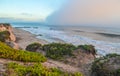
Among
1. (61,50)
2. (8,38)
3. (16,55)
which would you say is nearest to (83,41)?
(8,38)

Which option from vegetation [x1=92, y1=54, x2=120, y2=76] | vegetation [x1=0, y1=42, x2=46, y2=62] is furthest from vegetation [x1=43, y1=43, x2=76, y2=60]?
vegetation [x1=0, y1=42, x2=46, y2=62]

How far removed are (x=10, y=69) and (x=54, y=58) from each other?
6517mm

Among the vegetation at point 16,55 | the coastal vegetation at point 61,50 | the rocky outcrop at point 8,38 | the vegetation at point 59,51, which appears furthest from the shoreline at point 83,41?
the vegetation at point 16,55

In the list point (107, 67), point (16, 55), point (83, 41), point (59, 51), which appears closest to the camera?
point (16, 55)

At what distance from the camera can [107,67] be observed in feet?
46.3

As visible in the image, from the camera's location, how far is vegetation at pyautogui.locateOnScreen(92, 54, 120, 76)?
45.2 feet

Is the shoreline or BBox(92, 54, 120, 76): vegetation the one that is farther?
the shoreline

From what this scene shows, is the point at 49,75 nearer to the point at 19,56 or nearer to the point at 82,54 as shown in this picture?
the point at 19,56

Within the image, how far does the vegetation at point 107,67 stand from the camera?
45.2 ft

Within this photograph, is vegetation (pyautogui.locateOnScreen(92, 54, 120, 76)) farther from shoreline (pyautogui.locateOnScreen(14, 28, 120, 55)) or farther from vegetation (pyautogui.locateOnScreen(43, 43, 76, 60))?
shoreline (pyautogui.locateOnScreen(14, 28, 120, 55))

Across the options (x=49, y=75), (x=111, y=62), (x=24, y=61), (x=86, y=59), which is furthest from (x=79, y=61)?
(x=49, y=75)

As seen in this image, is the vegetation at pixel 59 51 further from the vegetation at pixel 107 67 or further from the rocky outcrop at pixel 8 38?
the rocky outcrop at pixel 8 38

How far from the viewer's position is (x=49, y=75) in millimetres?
11109

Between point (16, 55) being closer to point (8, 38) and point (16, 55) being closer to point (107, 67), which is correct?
point (107, 67)
